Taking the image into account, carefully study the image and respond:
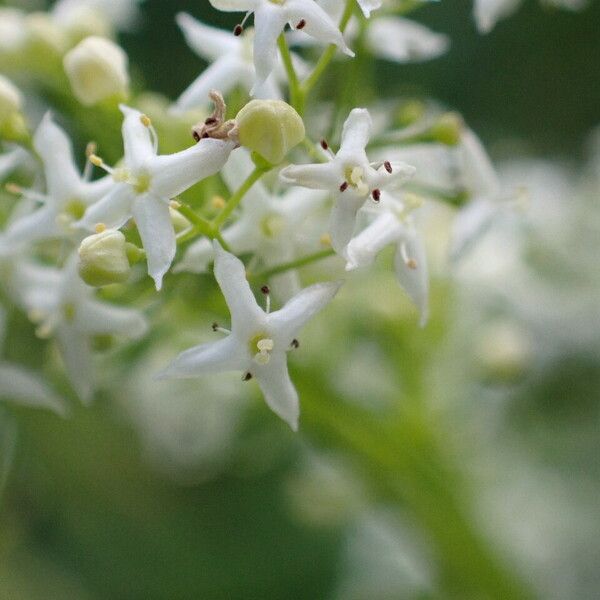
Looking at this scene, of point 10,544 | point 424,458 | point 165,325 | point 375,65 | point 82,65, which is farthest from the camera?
point 375,65

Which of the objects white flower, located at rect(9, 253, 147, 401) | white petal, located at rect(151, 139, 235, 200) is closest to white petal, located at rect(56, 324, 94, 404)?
white flower, located at rect(9, 253, 147, 401)

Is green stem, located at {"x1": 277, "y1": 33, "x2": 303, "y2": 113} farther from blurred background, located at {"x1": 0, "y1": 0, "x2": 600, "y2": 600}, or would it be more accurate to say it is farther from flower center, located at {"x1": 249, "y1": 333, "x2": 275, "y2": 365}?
blurred background, located at {"x1": 0, "y1": 0, "x2": 600, "y2": 600}

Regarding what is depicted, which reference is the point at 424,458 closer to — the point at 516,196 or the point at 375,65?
the point at 516,196

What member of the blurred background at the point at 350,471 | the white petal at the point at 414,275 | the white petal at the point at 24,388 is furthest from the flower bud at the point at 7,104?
the blurred background at the point at 350,471

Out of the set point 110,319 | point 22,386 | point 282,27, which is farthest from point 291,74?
point 22,386

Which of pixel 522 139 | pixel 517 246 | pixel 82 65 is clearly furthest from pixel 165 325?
pixel 522 139

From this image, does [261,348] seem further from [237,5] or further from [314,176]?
[237,5]

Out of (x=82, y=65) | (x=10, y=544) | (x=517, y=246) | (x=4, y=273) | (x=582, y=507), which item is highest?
(x=82, y=65)

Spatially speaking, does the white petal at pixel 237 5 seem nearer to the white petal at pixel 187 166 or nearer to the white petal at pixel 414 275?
the white petal at pixel 187 166
